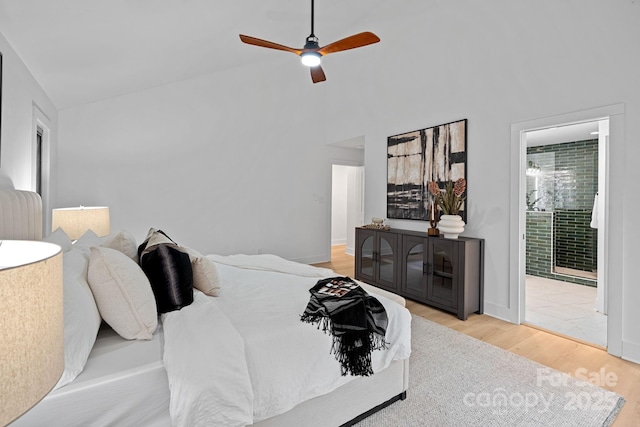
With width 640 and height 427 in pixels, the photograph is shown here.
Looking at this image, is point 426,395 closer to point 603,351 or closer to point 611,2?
point 603,351

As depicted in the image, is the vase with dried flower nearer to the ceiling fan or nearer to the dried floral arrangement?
the dried floral arrangement

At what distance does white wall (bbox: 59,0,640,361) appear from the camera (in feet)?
8.79

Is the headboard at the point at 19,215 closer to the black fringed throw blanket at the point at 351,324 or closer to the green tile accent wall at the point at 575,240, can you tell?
the black fringed throw blanket at the point at 351,324

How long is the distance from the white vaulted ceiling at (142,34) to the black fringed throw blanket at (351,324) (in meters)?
2.19

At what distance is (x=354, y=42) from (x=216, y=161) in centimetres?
309

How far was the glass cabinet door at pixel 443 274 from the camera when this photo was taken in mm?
3395

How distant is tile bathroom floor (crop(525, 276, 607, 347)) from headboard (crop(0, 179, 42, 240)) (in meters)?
4.15

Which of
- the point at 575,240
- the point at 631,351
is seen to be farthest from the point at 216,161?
the point at 575,240

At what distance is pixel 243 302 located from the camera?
190 cm

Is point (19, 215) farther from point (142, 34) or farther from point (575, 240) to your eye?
point (575, 240)

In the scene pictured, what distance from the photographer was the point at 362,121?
515cm

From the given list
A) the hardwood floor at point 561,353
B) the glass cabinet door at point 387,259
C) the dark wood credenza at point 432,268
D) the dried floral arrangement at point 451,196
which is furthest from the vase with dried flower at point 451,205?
the hardwood floor at point 561,353

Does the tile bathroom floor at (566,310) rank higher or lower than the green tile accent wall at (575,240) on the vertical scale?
lower

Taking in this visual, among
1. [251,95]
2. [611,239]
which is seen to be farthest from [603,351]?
[251,95]
